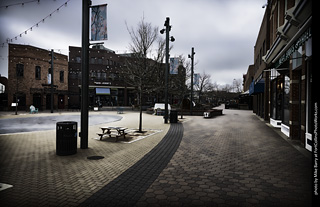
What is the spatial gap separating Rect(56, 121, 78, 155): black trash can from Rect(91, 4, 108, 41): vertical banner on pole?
3.32m

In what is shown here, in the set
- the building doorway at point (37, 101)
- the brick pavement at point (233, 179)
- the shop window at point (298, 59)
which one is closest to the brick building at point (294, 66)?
the shop window at point (298, 59)

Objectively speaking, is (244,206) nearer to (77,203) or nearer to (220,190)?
(220,190)

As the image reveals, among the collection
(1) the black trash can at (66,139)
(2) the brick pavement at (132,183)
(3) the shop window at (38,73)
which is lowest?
(2) the brick pavement at (132,183)

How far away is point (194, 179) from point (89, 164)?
9.54ft

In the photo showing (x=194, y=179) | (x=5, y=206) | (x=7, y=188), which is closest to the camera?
(x=5, y=206)

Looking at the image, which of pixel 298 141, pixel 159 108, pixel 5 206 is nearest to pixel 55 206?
pixel 5 206

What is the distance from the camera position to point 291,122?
9.25m

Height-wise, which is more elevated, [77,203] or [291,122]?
[291,122]

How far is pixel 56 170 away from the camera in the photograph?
17.0 feet

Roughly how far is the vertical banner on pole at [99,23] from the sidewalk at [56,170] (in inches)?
162

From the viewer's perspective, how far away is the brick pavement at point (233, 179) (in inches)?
146

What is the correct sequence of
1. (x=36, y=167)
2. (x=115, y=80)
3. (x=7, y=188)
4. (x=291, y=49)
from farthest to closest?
(x=115, y=80), (x=291, y=49), (x=36, y=167), (x=7, y=188)

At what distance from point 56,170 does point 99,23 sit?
5247 millimetres

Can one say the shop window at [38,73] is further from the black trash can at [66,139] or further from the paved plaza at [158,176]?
the black trash can at [66,139]
